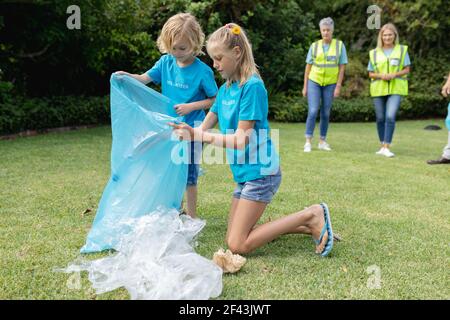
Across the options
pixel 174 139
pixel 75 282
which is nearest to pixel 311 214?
pixel 174 139

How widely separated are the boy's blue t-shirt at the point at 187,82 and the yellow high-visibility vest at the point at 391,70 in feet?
13.7

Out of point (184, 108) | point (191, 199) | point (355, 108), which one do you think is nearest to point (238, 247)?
point (191, 199)

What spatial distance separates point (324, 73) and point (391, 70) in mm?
926

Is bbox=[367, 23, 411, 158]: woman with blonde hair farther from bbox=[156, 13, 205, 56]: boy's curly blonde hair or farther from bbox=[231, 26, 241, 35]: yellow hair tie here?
bbox=[231, 26, 241, 35]: yellow hair tie

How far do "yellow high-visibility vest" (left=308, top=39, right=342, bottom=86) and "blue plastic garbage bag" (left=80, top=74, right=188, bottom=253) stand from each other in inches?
171

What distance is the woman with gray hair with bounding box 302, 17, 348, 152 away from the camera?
23.9 feet

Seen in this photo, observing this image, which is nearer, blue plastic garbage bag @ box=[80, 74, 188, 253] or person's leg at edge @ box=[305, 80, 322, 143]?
blue plastic garbage bag @ box=[80, 74, 188, 253]

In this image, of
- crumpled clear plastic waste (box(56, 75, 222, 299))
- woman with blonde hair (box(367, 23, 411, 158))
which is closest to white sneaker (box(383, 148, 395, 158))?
woman with blonde hair (box(367, 23, 411, 158))

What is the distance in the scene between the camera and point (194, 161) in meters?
3.80

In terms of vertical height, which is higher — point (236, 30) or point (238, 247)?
point (236, 30)

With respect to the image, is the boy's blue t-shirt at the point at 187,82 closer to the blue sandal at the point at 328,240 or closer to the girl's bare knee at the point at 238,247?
the girl's bare knee at the point at 238,247

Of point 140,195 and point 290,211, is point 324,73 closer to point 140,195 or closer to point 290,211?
point 290,211

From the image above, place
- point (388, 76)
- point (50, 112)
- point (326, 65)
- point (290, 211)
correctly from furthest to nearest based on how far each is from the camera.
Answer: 1. point (50, 112)
2. point (326, 65)
3. point (388, 76)
4. point (290, 211)
